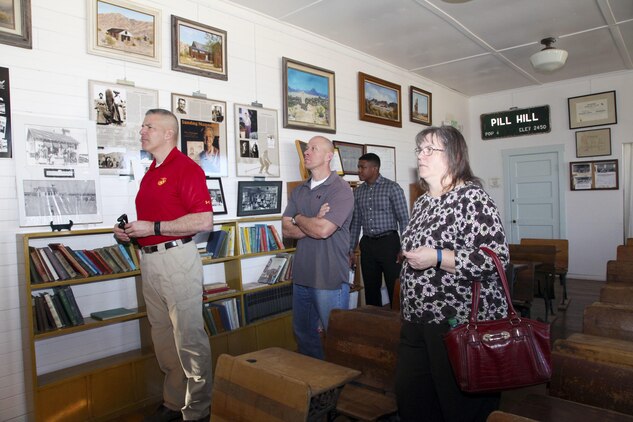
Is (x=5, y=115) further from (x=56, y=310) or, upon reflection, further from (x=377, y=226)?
(x=377, y=226)

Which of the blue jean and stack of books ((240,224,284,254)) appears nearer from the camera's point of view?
the blue jean

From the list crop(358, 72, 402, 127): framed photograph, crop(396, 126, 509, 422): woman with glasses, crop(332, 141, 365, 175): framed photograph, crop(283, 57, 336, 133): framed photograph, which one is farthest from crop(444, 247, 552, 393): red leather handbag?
crop(358, 72, 402, 127): framed photograph

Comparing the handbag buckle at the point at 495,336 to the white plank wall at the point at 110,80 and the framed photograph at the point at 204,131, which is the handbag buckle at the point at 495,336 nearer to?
the white plank wall at the point at 110,80

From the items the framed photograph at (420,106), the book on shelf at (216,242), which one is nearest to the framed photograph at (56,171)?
the book on shelf at (216,242)

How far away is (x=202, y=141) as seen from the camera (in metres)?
3.63

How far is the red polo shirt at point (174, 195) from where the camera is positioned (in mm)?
2490

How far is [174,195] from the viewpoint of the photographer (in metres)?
2.50

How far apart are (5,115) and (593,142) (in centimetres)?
732

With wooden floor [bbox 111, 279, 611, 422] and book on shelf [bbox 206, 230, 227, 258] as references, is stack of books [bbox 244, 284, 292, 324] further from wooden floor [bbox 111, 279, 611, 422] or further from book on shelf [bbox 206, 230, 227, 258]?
wooden floor [bbox 111, 279, 611, 422]

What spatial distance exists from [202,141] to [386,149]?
2.80 metres

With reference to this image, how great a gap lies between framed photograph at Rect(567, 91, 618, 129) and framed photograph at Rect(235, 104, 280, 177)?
5159 millimetres

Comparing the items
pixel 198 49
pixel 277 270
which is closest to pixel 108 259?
pixel 277 270

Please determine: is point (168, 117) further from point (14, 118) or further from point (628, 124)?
point (628, 124)

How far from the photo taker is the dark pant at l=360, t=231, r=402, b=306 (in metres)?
4.17
